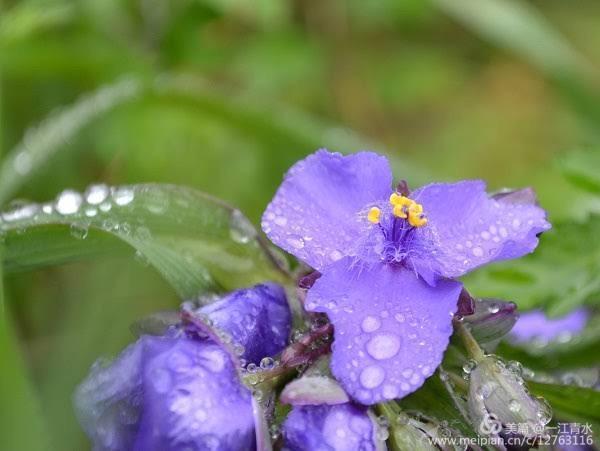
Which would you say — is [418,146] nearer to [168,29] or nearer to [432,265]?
[168,29]

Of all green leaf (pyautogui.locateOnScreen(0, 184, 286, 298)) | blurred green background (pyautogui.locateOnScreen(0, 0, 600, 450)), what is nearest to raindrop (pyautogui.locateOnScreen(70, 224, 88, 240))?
green leaf (pyautogui.locateOnScreen(0, 184, 286, 298))

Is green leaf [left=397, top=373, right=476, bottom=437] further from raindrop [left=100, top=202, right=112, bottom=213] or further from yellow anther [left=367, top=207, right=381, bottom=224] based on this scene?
raindrop [left=100, top=202, right=112, bottom=213]

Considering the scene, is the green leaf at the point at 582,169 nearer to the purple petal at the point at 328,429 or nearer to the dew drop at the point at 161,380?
the purple petal at the point at 328,429

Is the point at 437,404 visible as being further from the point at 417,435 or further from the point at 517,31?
the point at 517,31

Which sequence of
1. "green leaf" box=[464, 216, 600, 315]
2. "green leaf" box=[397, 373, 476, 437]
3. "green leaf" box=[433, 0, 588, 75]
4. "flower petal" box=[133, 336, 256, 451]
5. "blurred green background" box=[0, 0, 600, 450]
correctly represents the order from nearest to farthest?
"flower petal" box=[133, 336, 256, 451] < "green leaf" box=[397, 373, 476, 437] < "green leaf" box=[464, 216, 600, 315] < "blurred green background" box=[0, 0, 600, 450] < "green leaf" box=[433, 0, 588, 75]

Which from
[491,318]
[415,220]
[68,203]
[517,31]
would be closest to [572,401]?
[491,318]

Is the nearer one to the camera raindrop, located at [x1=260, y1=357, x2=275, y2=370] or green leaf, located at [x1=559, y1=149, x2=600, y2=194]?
raindrop, located at [x1=260, y1=357, x2=275, y2=370]

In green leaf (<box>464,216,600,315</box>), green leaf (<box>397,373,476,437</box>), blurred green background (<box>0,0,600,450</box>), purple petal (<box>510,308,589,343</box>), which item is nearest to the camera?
green leaf (<box>397,373,476,437</box>)
